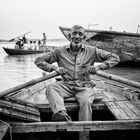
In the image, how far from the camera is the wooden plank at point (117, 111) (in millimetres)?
2575

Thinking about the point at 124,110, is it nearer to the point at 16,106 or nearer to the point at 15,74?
the point at 16,106

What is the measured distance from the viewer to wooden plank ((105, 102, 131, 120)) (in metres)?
2.58

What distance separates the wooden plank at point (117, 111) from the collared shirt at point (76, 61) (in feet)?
1.87

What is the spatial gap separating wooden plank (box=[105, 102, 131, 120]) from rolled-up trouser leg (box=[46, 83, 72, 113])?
64 centimetres

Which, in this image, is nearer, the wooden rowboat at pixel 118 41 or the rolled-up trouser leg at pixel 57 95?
the rolled-up trouser leg at pixel 57 95

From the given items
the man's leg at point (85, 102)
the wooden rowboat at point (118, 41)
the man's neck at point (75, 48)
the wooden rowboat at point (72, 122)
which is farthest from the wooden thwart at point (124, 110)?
the wooden rowboat at point (118, 41)

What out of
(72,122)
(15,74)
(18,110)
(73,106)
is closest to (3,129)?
(18,110)

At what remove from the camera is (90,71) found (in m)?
3.10

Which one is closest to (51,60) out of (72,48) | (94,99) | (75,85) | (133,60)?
(72,48)

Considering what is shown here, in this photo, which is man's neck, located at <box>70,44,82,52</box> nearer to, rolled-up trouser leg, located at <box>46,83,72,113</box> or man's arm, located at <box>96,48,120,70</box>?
man's arm, located at <box>96,48,120,70</box>

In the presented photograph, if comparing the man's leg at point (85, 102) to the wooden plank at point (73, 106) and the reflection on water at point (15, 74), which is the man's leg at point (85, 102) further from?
the reflection on water at point (15, 74)

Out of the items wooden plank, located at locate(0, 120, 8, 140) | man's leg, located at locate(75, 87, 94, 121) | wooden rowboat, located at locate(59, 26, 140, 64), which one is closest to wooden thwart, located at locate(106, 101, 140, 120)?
man's leg, located at locate(75, 87, 94, 121)

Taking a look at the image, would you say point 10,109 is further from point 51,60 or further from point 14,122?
point 51,60

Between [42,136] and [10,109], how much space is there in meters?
0.57
